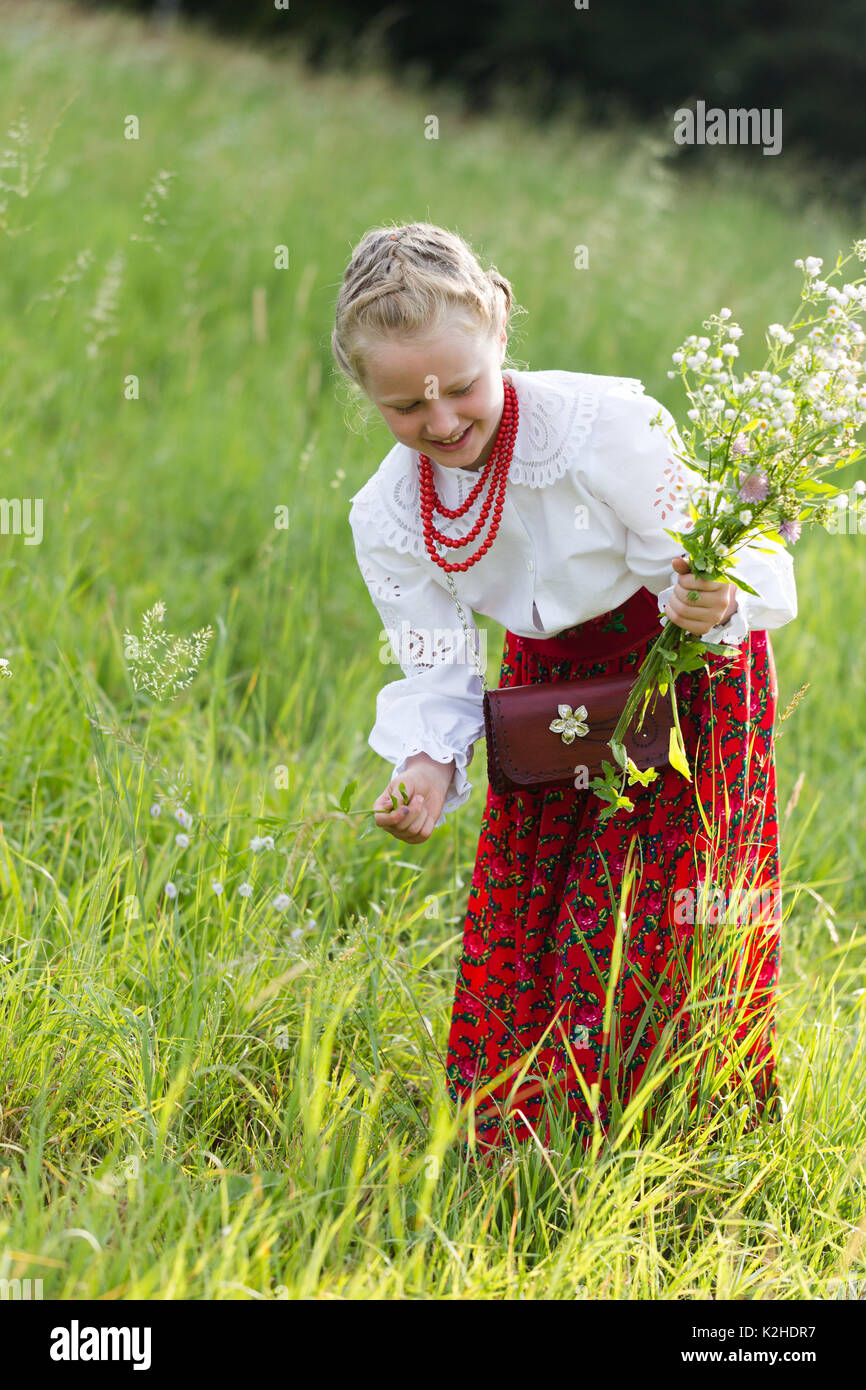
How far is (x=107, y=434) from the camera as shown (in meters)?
4.23

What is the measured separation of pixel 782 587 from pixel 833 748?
1710 millimetres

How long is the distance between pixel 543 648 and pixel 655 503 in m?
0.36

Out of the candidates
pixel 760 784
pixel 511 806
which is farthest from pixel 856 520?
pixel 511 806

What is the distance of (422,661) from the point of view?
7.01 feet

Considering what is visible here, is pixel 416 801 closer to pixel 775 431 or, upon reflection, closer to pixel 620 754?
pixel 620 754

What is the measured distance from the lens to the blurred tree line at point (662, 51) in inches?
544

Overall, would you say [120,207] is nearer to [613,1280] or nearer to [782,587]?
[782,587]

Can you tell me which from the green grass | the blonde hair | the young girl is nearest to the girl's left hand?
the young girl

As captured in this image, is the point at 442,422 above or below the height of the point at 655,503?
above

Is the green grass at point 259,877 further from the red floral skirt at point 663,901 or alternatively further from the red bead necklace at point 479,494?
the red bead necklace at point 479,494

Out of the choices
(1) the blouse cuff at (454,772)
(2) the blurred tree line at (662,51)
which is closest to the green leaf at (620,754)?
(1) the blouse cuff at (454,772)

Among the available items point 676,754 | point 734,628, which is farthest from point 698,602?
point 676,754

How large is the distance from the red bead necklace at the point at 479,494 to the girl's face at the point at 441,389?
60 mm

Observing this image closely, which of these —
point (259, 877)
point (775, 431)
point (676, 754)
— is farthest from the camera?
point (259, 877)
